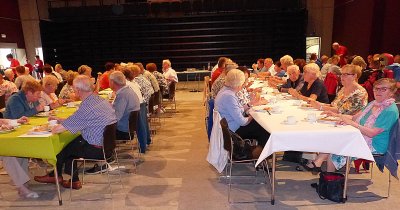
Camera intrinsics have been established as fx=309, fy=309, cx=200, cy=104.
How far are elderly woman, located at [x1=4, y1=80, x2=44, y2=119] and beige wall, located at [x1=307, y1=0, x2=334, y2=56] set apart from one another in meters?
12.5

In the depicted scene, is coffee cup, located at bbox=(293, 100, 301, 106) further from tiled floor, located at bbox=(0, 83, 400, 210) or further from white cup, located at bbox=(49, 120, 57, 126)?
white cup, located at bbox=(49, 120, 57, 126)

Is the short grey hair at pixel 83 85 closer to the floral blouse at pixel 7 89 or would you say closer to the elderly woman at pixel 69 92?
the elderly woman at pixel 69 92

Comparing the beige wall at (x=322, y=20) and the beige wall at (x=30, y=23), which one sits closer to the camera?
the beige wall at (x=322, y=20)

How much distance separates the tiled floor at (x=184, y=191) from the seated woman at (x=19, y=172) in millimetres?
83

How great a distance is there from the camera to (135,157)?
4457 millimetres

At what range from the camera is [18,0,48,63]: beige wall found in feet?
45.9

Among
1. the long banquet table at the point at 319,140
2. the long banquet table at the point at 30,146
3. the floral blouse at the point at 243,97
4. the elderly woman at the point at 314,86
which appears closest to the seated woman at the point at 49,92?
the long banquet table at the point at 30,146

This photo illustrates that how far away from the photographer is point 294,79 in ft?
16.9

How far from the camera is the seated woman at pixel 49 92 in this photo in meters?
4.14

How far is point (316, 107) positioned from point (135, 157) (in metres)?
Result: 2.55

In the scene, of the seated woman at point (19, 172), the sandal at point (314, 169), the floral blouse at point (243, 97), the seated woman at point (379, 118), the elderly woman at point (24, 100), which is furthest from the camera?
the floral blouse at point (243, 97)

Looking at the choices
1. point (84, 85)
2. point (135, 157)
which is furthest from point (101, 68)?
point (84, 85)

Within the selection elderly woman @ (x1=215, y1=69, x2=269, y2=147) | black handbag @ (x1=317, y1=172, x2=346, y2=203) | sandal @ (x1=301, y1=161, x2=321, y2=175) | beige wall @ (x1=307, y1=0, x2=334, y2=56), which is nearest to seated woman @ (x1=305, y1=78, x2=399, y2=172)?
black handbag @ (x1=317, y1=172, x2=346, y2=203)

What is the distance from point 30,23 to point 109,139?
13511mm
